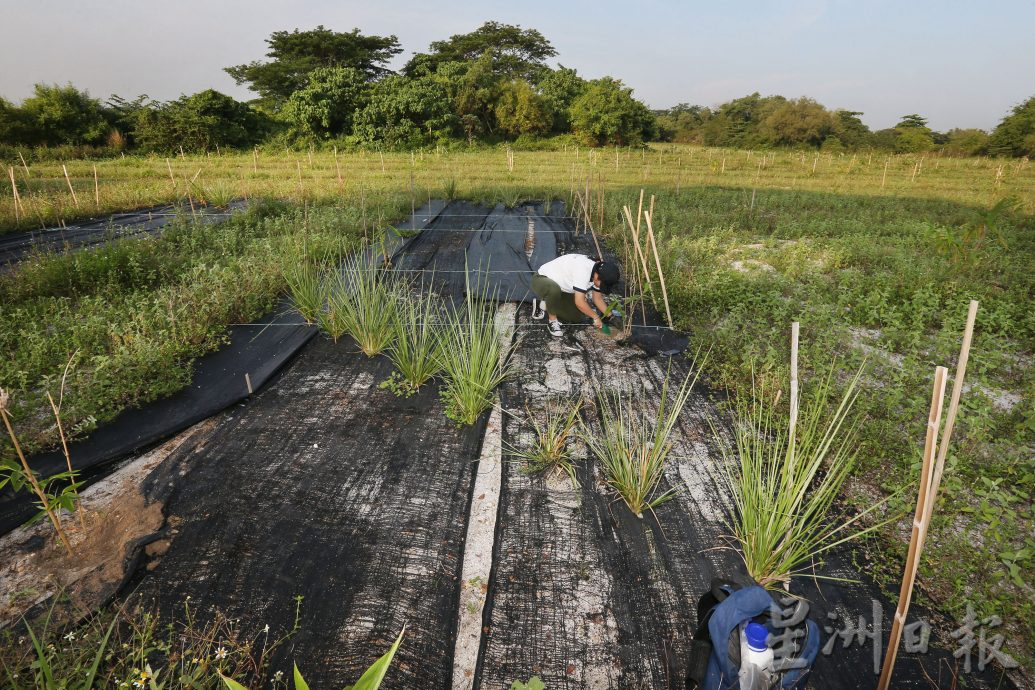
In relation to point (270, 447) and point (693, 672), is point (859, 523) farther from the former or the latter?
point (270, 447)

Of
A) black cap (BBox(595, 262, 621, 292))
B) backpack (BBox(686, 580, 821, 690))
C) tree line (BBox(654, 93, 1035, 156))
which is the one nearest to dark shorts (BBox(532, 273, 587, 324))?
black cap (BBox(595, 262, 621, 292))

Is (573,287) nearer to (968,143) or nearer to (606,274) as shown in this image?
(606,274)

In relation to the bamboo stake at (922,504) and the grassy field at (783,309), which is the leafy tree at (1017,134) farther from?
the bamboo stake at (922,504)

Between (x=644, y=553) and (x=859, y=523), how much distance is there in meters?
1.03

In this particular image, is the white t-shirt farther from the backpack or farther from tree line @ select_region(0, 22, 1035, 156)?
tree line @ select_region(0, 22, 1035, 156)

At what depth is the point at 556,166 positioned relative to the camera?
49.9ft

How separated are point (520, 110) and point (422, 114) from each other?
17.2ft

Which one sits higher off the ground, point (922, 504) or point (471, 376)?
point (922, 504)

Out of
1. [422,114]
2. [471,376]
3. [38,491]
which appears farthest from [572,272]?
[422,114]

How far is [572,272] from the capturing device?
12.7ft

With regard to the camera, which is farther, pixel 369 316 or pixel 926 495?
pixel 369 316

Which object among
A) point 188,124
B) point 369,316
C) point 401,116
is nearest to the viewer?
point 369,316

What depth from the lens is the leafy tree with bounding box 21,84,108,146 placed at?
17141mm

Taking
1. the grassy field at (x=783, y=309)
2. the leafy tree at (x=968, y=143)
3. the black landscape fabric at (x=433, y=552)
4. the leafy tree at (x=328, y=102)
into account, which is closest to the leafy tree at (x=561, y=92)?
the leafy tree at (x=328, y=102)
